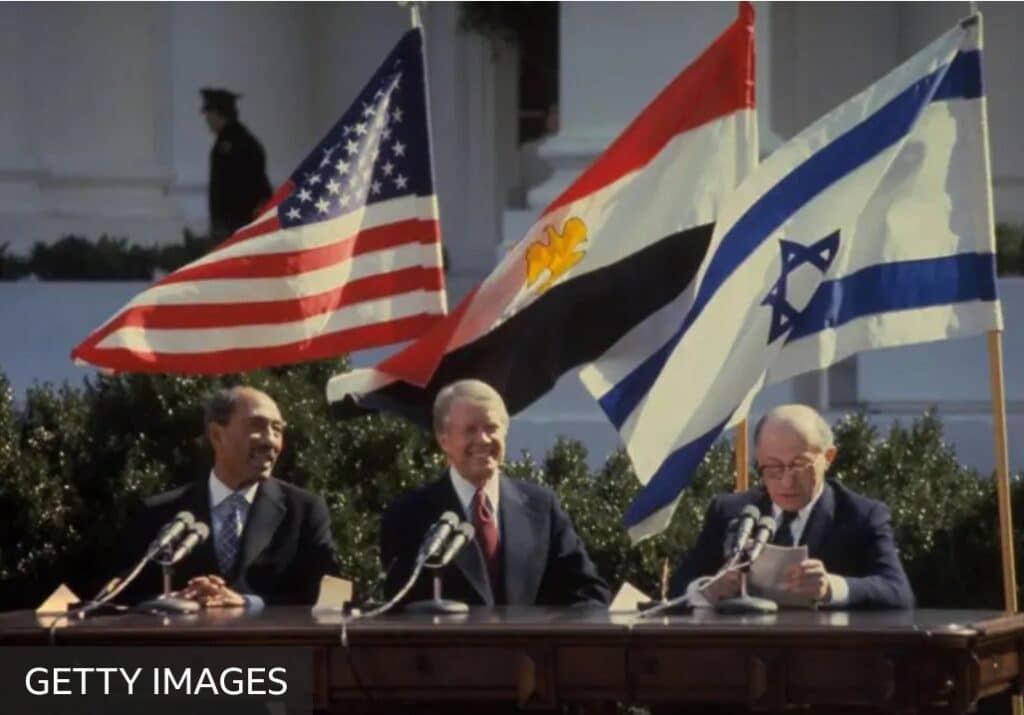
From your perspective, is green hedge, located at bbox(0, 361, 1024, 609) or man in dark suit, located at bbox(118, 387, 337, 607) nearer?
man in dark suit, located at bbox(118, 387, 337, 607)

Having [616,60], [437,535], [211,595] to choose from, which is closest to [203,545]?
[211,595]

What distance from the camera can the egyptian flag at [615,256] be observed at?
10773 mm

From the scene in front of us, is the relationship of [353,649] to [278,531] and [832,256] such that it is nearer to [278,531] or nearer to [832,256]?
[278,531]

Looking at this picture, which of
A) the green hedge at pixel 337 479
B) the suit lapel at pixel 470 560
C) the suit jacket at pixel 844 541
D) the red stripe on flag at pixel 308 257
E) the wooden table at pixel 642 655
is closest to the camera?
the wooden table at pixel 642 655

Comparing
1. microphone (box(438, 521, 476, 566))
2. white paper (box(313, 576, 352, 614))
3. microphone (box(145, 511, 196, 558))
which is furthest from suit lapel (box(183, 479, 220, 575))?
microphone (box(438, 521, 476, 566))

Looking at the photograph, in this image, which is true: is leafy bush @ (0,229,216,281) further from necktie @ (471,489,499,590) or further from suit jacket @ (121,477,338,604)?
necktie @ (471,489,499,590)

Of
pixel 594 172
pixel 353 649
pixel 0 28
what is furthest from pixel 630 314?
pixel 0 28

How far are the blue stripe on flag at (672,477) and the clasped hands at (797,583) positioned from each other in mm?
788

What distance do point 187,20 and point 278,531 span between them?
8.98 metres

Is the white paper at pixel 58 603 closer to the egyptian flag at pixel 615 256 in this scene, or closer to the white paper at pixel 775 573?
the egyptian flag at pixel 615 256

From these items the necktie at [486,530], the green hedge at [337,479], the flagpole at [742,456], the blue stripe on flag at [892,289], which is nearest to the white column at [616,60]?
the green hedge at [337,479]

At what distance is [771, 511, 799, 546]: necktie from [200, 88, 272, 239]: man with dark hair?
8.64 metres

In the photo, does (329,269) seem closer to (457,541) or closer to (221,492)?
(221,492)

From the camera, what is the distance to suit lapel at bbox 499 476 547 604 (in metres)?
9.91
